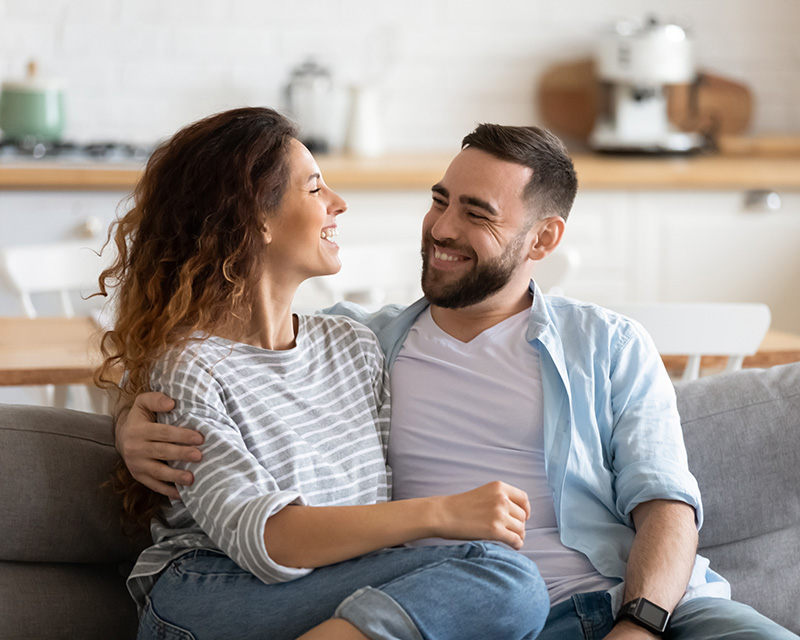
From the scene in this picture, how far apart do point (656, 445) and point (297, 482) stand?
1.74ft

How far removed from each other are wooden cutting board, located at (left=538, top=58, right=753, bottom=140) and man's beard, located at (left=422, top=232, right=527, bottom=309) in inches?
107

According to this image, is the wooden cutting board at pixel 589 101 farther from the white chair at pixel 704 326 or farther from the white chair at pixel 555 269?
the white chair at pixel 704 326

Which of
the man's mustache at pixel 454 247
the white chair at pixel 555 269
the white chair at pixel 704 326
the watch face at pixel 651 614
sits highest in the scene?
the man's mustache at pixel 454 247

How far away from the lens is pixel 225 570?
1.39 m

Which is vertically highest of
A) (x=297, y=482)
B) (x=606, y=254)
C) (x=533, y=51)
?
(x=533, y=51)

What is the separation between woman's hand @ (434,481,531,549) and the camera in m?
1.30

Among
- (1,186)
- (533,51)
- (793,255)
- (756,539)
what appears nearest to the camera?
(756,539)

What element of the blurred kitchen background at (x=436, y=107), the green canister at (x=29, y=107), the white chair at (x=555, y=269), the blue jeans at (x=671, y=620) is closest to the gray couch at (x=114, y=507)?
the blue jeans at (x=671, y=620)

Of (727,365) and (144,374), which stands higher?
(144,374)

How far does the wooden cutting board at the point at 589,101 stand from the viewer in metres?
4.30

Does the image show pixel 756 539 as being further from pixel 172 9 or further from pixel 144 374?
pixel 172 9

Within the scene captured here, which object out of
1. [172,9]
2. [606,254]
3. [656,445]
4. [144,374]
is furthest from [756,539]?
[172,9]

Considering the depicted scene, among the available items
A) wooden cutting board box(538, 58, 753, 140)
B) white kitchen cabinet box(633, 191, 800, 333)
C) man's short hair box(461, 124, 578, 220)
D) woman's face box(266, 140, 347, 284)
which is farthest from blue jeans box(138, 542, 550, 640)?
wooden cutting board box(538, 58, 753, 140)

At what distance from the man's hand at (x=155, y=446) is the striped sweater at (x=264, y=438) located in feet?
0.05
